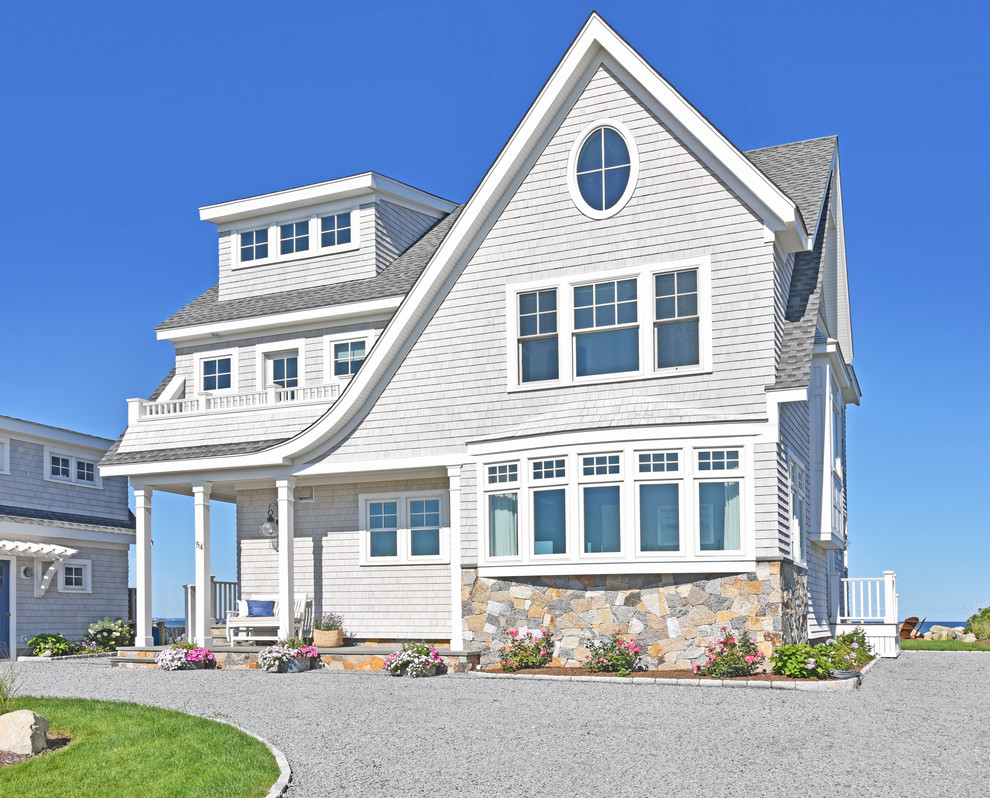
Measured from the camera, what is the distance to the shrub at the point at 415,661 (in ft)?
52.1

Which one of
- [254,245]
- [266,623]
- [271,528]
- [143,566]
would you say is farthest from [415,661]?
[254,245]

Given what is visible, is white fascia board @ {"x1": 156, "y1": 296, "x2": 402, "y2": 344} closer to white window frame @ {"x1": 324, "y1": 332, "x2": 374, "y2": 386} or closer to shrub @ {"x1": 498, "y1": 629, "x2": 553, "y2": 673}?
white window frame @ {"x1": 324, "y1": 332, "x2": 374, "y2": 386}

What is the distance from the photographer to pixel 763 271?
15.2 m

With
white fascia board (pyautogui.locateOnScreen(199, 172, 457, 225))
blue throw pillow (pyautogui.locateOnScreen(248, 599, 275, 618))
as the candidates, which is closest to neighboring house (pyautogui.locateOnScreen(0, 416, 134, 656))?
blue throw pillow (pyautogui.locateOnScreen(248, 599, 275, 618))

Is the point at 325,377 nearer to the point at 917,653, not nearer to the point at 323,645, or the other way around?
the point at 323,645

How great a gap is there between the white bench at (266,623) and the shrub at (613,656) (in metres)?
5.88

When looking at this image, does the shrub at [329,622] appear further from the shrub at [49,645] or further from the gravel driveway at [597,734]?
the shrub at [49,645]

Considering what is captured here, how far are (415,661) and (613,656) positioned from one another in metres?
3.08

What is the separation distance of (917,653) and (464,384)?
40.3ft

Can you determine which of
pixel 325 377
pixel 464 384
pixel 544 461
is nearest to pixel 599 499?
pixel 544 461

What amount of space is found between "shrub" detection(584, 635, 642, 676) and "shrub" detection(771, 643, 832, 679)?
6.64 feet

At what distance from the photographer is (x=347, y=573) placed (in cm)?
1942

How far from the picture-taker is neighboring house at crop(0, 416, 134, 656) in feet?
75.5

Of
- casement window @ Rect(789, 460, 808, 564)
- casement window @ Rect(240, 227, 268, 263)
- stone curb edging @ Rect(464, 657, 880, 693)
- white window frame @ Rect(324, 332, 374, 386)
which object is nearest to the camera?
stone curb edging @ Rect(464, 657, 880, 693)
